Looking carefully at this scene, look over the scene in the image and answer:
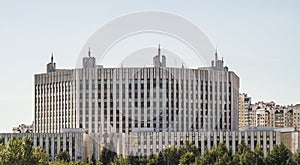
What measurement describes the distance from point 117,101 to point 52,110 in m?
17.6

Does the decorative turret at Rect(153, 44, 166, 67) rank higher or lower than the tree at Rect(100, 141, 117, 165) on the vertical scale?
higher

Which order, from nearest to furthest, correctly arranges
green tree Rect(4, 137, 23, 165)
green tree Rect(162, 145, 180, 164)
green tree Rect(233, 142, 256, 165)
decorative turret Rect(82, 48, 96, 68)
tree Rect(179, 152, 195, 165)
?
green tree Rect(4, 137, 23, 165)
green tree Rect(233, 142, 256, 165)
tree Rect(179, 152, 195, 165)
green tree Rect(162, 145, 180, 164)
decorative turret Rect(82, 48, 96, 68)

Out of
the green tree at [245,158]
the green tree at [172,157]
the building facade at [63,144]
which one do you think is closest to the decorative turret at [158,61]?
the building facade at [63,144]

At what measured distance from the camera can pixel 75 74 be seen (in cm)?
13775

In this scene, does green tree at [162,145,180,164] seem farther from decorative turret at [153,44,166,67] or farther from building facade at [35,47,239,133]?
building facade at [35,47,239,133]

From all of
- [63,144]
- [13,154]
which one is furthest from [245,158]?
[63,144]

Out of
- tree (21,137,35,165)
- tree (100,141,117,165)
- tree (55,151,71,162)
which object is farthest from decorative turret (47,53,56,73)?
tree (21,137,35,165)

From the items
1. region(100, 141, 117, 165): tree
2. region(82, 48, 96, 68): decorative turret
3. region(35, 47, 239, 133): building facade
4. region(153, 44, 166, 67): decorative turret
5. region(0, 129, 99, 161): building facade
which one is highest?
region(82, 48, 96, 68): decorative turret

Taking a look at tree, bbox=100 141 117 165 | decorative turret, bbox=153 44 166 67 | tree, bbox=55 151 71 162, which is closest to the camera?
tree, bbox=55 151 71 162

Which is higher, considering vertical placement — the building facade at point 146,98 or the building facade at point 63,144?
the building facade at point 146,98

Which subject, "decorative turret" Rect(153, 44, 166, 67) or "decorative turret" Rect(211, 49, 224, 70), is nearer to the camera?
"decorative turret" Rect(153, 44, 166, 67)

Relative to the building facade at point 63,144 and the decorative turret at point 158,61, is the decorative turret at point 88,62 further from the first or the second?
the building facade at point 63,144

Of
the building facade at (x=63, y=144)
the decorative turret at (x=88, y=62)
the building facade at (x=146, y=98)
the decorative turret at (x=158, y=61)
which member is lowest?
the building facade at (x=63, y=144)

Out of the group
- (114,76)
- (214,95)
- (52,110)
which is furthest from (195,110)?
(52,110)
